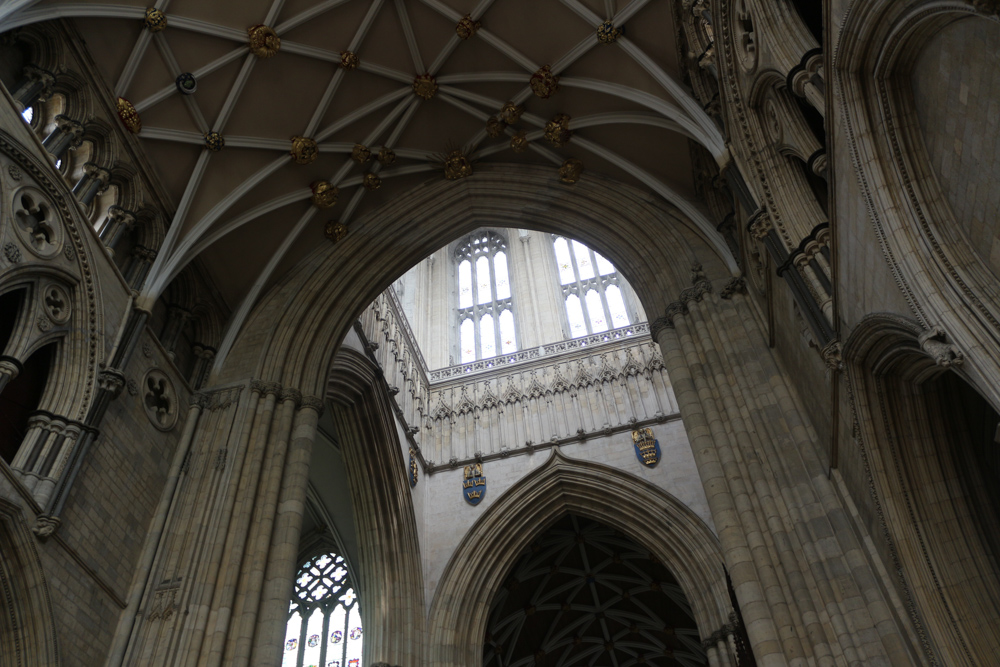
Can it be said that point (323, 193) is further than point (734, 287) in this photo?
Yes

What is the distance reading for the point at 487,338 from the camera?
21.6m

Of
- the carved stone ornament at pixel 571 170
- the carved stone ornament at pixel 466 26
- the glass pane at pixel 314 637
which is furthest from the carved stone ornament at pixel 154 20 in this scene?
the glass pane at pixel 314 637

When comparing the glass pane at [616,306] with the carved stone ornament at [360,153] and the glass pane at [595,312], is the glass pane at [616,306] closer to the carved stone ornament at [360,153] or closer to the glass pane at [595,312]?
the glass pane at [595,312]

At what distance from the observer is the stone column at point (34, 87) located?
8953 mm

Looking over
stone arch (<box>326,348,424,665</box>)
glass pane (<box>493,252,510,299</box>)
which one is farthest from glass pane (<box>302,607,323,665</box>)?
glass pane (<box>493,252,510,299</box>)

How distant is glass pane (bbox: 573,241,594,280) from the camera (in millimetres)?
22531

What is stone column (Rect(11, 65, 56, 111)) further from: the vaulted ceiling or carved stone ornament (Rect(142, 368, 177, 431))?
carved stone ornament (Rect(142, 368, 177, 431))

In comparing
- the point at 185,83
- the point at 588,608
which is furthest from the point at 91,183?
the point at 588,608

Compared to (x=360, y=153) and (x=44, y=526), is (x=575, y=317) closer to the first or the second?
(x=360, y=153)

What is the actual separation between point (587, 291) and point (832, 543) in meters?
14.8

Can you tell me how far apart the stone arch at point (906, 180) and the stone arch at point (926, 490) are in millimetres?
747

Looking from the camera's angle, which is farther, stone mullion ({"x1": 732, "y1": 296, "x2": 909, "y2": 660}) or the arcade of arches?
stone mullion ({"x1": 732, "y1": 296, "x2": 909, "y2": 660})

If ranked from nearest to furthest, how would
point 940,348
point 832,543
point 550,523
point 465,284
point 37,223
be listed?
point 940,348 → point 832,543 → point 37,223 → point 550,523 → point 465,284

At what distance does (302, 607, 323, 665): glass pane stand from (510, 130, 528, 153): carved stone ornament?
1127 centimetres
